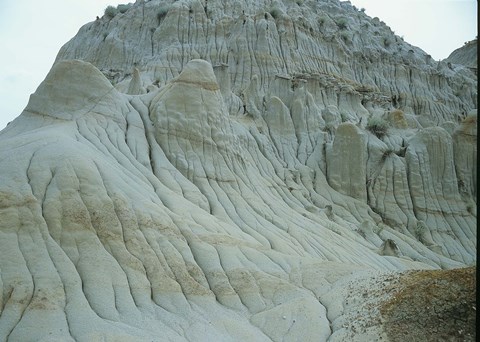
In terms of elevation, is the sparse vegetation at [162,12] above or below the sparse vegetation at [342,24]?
below

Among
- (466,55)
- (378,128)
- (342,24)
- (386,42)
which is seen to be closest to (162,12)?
(342,24)

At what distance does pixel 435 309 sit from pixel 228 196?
9.62 metres

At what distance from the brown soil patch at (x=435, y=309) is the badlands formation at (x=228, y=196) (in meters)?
0.04

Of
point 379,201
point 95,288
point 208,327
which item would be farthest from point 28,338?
point 379,201

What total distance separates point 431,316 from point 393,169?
19630 mm

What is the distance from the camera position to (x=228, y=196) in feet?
63.8

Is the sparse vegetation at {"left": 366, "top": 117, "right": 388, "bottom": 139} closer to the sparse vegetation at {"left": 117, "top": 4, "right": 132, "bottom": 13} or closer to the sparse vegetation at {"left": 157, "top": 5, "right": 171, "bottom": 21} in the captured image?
the sparse vegetation at {"left": 157, "top": 5, "right": 171, "bottom": 21}

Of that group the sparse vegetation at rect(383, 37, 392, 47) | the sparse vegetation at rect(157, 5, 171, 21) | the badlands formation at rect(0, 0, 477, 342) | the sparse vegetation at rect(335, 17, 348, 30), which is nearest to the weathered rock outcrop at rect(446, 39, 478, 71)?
the sparse vegetation at rect(383, 37, 392, 47)

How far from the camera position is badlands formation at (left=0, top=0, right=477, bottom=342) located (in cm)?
1185

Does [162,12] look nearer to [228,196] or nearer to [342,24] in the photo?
[342,24]

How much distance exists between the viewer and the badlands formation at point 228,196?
467 inches

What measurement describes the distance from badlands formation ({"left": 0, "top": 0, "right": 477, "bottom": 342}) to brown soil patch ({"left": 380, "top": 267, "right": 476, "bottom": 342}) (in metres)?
0.04

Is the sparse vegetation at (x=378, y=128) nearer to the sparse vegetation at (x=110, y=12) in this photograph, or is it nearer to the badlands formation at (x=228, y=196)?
the badlands formation at (x=228, y=196)

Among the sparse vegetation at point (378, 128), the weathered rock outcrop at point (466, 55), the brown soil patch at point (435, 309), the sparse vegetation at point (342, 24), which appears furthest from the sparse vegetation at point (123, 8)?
the brown soil patch at point (435, 309)
